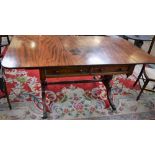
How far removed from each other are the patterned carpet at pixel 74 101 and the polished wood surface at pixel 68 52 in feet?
2.61

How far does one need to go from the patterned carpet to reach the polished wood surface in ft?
2.61

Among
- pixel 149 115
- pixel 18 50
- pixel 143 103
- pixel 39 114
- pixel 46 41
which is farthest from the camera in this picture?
pixel 143 103

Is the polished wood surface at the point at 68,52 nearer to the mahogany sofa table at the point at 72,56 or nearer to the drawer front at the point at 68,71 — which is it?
the mahogany sofa table at the point at 72,56

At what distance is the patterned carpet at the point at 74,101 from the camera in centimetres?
207

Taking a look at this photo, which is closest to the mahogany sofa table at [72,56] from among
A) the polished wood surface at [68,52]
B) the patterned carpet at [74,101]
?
the polished wood surface at [68,52]

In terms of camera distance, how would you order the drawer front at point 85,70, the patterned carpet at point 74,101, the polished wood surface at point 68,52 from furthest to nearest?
the patterned carpet at point 74,101 < the drawer front at point 85,70 < the polished wood surface at point 68,52

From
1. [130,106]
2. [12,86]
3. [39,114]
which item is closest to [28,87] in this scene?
[12,86]

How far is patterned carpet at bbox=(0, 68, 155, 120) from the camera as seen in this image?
2.07 meters

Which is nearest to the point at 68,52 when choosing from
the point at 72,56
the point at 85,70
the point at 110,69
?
the point at 72,56

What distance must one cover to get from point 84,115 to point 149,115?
0.86 m

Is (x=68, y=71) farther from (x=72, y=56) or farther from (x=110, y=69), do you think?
(x=110, y=69)

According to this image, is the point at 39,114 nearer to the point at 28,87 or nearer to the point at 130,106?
the point at 28,87

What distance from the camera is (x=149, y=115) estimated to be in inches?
86.4

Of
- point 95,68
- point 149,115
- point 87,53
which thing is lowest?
point 149,115
